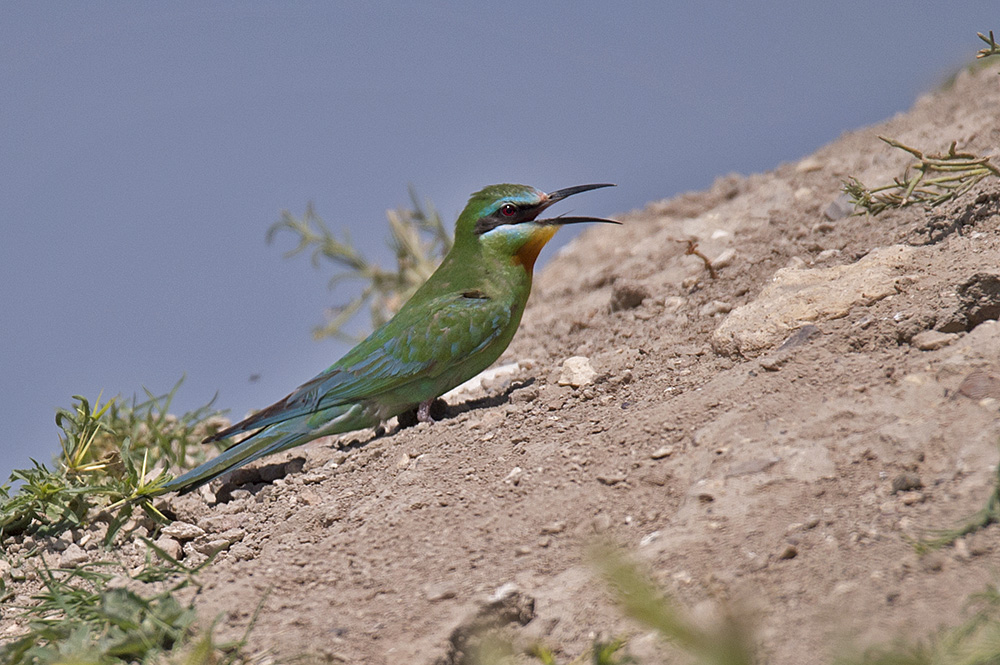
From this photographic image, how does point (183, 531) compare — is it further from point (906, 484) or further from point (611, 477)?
point (906, 484)

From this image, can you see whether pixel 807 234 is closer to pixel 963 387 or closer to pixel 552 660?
pixel 963 387

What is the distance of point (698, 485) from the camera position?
2332 mm

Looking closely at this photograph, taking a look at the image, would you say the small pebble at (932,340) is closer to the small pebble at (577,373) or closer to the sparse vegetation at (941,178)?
the sparse vegetation at (941,178)

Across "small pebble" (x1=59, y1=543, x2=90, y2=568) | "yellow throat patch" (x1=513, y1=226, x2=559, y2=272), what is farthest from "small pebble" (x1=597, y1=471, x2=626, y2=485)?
"yellow throat patch" (x1=513, y1=226, x2=559, y2=272)

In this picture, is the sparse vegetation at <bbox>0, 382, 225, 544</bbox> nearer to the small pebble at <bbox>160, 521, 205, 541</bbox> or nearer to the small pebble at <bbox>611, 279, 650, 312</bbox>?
the small pebble at <bbox>160, 521, 205, 541</bbox>

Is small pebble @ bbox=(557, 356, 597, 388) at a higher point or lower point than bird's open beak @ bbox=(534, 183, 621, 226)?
lower

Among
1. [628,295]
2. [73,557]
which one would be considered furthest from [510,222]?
[73,557]

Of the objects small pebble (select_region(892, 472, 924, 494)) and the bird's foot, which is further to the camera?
the bird's foot

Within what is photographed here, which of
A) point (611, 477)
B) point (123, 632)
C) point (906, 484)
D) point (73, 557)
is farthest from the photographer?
point (73, 557)

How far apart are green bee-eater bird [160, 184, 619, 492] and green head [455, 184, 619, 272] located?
34 millimetres

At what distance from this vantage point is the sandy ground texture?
6.38 feet

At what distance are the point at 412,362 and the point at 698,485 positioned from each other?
186cm

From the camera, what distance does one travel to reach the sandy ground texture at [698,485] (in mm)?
1945

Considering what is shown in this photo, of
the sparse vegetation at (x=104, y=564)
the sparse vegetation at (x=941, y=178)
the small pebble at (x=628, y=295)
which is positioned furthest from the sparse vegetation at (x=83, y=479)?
the sparse vegetation at (x=941, y=178)
